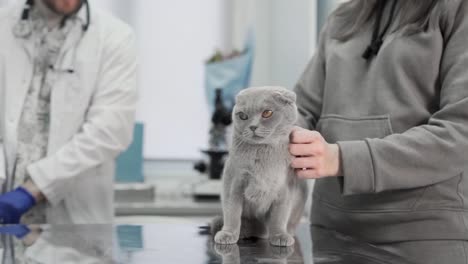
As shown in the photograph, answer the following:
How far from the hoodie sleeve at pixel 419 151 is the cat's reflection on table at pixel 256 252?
15 cm

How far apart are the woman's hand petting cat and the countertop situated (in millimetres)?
123

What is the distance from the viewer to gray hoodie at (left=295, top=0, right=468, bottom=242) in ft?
3.16

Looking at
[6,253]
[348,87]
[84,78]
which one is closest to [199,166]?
[84,78]

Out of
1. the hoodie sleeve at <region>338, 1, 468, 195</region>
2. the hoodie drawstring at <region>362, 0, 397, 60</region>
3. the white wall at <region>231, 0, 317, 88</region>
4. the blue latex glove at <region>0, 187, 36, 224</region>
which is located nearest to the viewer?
the hoodie sleeve at <region>338, 1, 468, 195</region>

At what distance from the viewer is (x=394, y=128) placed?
104cm

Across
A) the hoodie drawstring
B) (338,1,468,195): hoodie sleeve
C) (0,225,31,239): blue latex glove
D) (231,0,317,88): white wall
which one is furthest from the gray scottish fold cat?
(231,0,317,88): white wall

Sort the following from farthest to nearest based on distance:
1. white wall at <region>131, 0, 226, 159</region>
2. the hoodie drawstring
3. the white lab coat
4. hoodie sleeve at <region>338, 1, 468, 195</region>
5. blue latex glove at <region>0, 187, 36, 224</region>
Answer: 1. white wall at <region>131, 0, 226, 159</region>
2. the white lab coat
3. blue latex glove at <region>0, 187, 36, 224</region>
4. the hoodie drawstring
5. hoodie sleeve at <region>338, 1, 468, 195</region>

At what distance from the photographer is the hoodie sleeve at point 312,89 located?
121 cm

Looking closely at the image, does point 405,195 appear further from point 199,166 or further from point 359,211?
point 199,166

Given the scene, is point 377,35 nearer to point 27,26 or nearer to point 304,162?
point 304,162

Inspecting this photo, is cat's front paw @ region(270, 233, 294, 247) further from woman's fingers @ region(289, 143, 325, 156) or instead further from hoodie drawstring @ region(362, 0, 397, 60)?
hoodie drawstring @ region(362, 0, 397, 60)

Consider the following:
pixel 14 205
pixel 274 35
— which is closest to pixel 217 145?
pixel 274 35

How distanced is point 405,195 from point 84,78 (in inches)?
42.3

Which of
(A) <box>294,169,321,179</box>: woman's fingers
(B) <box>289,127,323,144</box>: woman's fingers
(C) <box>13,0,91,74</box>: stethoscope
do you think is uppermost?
(C) <box>13,0,91,74</box>: stethoscope
